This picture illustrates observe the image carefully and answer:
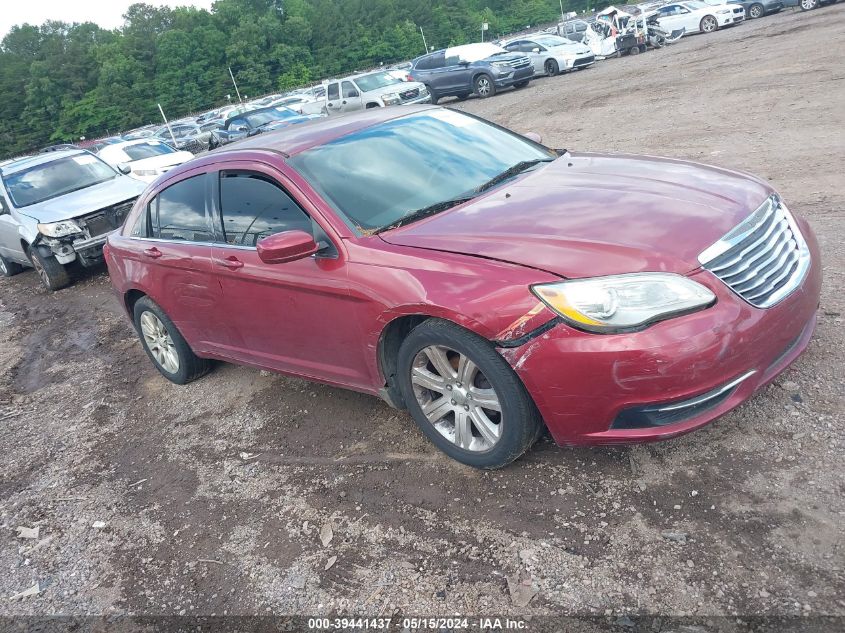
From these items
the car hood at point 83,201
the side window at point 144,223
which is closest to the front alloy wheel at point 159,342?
the side window at point 144,223

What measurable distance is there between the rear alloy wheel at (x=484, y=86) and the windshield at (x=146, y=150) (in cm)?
1085

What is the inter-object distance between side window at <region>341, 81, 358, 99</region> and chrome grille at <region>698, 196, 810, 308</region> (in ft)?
68.8

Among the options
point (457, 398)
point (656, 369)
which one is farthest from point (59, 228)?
point (656, 369)

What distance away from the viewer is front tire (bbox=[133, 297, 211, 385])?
5234 millimetres

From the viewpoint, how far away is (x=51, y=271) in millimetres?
9508

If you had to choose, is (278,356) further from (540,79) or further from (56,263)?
(540,79)

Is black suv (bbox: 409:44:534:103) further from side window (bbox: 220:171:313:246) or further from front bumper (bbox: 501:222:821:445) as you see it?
front bumper (bbox: 501:222:821:445)

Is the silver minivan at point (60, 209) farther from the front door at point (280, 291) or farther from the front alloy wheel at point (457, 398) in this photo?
the front alloy wheel at point (457, 398)

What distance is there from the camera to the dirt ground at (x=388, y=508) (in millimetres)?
2656

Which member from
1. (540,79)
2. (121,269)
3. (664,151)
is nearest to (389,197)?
(121,269)

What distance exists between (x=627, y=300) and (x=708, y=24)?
31.3m

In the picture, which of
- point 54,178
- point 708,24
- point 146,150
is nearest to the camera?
point 54,178

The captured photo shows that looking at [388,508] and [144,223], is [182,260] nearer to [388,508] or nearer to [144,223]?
[144,223]

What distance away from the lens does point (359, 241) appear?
351 centimetres
